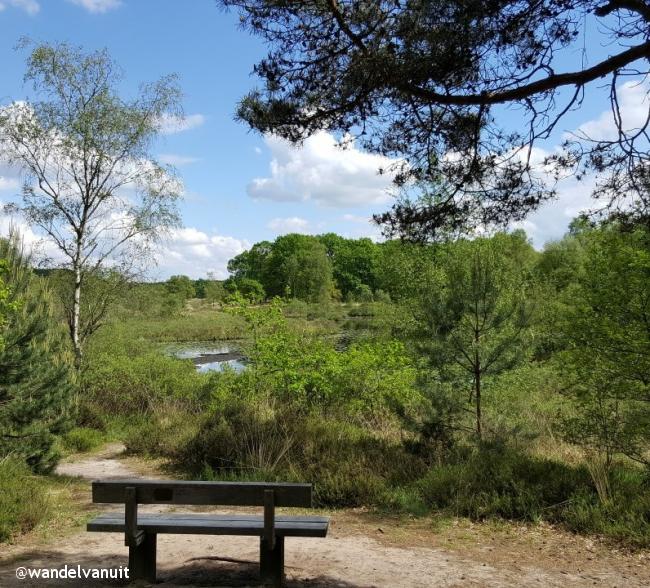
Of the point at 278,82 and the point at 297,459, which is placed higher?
the point at 278,82

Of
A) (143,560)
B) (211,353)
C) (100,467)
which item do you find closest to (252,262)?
(211,353)

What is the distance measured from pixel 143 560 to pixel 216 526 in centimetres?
66

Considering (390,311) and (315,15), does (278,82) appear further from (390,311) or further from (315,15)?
(390,311)

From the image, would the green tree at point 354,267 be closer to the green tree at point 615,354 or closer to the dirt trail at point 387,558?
the green tree at point 615,354

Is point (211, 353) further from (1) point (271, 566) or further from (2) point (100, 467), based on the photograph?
(1) point (271, 566)

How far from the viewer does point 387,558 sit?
17.0ft

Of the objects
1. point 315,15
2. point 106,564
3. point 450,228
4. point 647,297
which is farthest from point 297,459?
point 315,15

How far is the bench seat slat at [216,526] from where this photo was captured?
14.3 feet

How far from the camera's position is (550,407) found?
44.1 feet

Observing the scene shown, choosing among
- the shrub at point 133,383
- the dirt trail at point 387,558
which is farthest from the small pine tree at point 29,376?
the shrub at point 133,383

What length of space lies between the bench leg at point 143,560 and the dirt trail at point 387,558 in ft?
0.49

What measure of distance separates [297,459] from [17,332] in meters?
4.47

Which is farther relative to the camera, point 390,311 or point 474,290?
point 390,311

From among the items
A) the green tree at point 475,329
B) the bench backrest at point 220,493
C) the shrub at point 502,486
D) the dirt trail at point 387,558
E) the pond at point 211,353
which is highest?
the green tree at point 475,329
